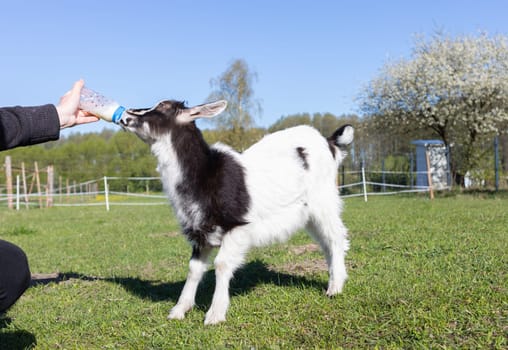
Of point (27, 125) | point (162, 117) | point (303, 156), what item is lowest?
point (303, 156)

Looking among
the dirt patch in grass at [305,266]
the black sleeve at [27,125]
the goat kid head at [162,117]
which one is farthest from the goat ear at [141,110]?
the dirt patch in grass at [305,266]

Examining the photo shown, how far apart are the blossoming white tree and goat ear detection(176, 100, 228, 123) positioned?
21.5 m

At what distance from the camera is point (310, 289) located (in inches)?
192

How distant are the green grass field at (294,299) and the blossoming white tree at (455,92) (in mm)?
17122

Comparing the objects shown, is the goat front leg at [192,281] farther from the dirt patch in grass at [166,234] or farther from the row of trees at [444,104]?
the row of trees at [444,104]

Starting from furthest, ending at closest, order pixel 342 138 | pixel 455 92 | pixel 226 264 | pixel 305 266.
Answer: pixel 455 92 → pixel 305 266 → pixel 342 138 → pixel 226 264

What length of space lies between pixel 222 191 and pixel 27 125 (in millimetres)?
2061

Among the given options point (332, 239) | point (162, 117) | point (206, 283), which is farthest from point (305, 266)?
point (162, 117)

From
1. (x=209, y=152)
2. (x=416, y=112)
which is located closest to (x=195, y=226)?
(x=209, y=152)

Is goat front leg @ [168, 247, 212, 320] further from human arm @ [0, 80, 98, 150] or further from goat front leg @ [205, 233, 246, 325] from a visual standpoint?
human arm @ [0, 80, 98, 150]

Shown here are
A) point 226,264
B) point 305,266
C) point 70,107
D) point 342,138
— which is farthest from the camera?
point 305,266

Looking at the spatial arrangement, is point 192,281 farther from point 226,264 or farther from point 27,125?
point 27,125

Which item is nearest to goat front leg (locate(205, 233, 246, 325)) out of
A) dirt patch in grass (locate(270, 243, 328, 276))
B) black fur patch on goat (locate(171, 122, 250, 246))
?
black fur patch on goat (locate(171, 122, 250, 246))

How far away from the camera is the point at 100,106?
4.11m
